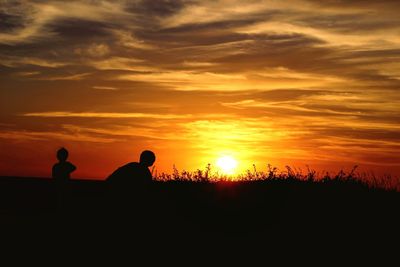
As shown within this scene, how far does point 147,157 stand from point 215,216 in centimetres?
287

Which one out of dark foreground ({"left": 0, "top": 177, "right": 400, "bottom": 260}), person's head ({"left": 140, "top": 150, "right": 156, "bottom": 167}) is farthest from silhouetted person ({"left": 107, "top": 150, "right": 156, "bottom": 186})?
dark foreground ({"left": 0, "top": 177, "right": 400, "bottom": 260})

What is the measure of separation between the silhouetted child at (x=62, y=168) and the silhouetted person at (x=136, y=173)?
103 inches

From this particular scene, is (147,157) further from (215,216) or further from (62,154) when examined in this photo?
(62,154)

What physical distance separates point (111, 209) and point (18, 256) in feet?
6.96

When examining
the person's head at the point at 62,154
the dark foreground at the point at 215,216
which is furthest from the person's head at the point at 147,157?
the person's head at the point at 62,154

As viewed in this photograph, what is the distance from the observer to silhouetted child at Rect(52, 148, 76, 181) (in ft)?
45.9

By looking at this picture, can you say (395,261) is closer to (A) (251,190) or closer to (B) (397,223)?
(B) (397,223)

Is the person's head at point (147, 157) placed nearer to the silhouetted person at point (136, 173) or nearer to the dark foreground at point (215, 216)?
the silhouetted person at point (136, 173)

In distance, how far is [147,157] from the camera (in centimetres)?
1156

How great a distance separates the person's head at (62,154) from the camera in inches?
550

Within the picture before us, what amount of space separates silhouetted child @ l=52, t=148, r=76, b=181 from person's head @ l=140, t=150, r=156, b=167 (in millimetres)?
3059

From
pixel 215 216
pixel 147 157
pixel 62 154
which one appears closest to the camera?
pixel 147 157

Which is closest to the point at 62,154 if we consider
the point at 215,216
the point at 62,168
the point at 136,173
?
the point at 62,168

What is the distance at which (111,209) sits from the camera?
41.0 feet
